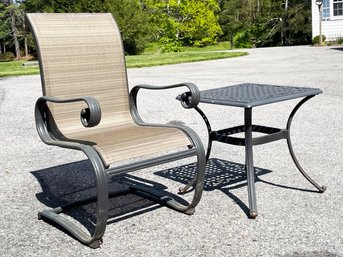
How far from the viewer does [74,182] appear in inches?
164

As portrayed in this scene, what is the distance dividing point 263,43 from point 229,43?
5.27 meters

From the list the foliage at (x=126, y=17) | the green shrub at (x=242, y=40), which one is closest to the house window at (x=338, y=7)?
the green shrub at (x=242, y=40)

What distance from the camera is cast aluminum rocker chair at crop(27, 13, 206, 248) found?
277 cm

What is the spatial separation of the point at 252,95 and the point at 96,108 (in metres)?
1.09

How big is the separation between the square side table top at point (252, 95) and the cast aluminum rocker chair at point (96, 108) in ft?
0.62

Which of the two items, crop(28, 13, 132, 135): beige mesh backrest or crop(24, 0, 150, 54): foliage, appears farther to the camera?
crop(24, 0, 150, 54): foliage

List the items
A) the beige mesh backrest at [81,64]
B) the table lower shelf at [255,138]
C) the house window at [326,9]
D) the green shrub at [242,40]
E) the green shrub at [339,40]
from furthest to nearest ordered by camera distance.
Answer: the green shrub at [242,40] → the house window at [326,9] → the green shrub at [339,40] → the beige mesh backrest at [81,64] → the table lower shelf at [255,138]

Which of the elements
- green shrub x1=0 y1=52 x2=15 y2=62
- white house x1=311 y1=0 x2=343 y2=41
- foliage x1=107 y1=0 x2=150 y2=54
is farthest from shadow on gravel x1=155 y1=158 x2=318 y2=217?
green shrub x1=0 y1=52 x2=15 y2=62

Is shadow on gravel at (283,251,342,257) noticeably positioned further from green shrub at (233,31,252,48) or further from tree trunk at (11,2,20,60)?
tree trunk at (11,2,20,60)

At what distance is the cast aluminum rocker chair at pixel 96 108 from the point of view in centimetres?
277

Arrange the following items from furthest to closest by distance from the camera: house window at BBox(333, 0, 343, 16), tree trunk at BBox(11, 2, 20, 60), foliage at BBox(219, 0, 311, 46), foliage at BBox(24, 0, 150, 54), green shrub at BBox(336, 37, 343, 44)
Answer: tree trunk at BBox(11, 2, 20, 60) → foliage at BBox(24, 0, 150, 54) → foliage at BBox(219, 0, 311, 46) → house window at BBox(333, 0, 343, 16) → green shrub at BBox(336, 37, 343, 44)

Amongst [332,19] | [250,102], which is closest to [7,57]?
[332,19]

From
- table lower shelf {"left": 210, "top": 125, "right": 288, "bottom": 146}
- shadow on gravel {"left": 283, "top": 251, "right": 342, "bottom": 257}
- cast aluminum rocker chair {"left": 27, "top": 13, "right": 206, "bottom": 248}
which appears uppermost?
cast aluminum rocker chair {"left": 27, "top": 13, "right": 206, "bottom": 248}

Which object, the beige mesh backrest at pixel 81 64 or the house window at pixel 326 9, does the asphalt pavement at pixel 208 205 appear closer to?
the beige mesh backrest at pixel 81 64
